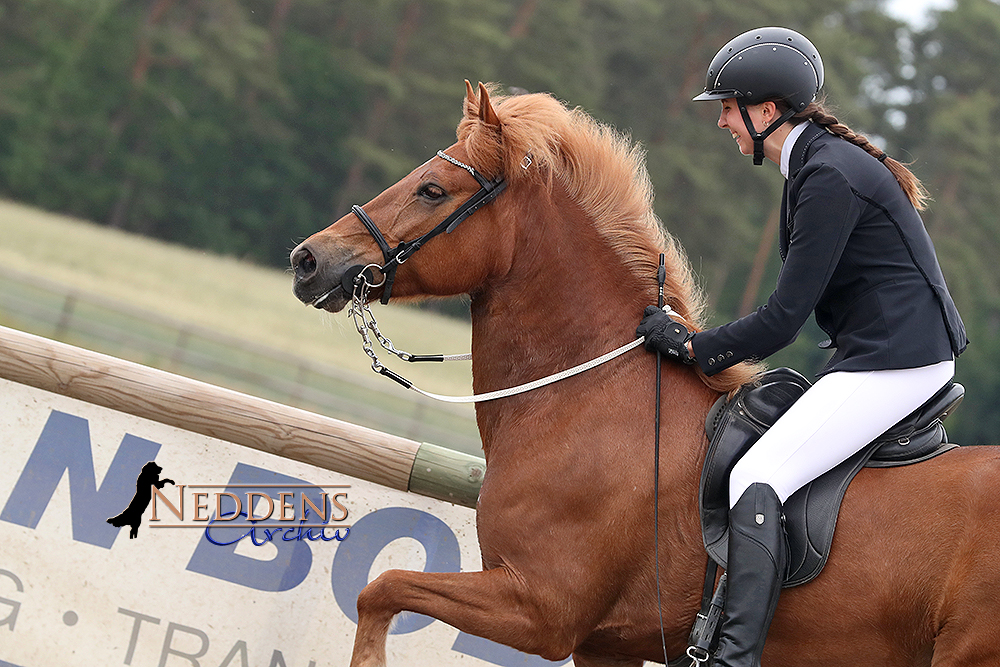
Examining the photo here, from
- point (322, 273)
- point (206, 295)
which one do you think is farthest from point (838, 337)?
point (206, 295)

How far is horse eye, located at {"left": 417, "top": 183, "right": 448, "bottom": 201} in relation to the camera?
3.90m

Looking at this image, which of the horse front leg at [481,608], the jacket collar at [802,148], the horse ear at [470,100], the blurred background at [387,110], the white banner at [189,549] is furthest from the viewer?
the blurred background at [387,110]

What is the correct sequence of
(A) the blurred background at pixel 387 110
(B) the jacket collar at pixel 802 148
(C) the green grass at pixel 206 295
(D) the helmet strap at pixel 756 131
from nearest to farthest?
(B) the jacket collar at pixel 802 148 → (D) the helmet strap at pixel 756 131 → (C) the green grass at pixel 206 295 → (A) the blurred background at pixel 387 110

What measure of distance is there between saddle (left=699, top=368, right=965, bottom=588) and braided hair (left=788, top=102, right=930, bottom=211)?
2.27ft

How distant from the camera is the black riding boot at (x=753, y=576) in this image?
11.1ft

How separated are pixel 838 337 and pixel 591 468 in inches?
38.9

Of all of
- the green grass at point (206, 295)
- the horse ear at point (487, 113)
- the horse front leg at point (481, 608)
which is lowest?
the horse front leg at point (481, 608)

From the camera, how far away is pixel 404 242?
3.89 meters

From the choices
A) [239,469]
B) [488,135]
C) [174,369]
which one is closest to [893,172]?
Result: [488,135]

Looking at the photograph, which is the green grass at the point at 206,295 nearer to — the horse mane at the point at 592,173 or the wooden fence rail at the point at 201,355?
the wooden fence rail at the point at 201,355

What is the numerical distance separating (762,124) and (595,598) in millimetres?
1834

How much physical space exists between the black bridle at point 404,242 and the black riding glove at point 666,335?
0.76 meters

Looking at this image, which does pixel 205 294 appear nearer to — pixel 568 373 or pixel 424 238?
pixel 424 238

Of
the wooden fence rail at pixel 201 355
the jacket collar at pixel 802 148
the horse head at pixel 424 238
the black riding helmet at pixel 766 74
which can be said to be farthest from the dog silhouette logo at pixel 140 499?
the wooden fence rail at pixel 201 355
